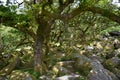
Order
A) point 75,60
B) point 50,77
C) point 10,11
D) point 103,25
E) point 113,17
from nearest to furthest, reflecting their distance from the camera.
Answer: point 113,17, point 10,11, point 50,77, point 75,60, point 103,25

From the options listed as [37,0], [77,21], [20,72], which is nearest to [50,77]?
[20,72]

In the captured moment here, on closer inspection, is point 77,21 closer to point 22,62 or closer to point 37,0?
point 22,62

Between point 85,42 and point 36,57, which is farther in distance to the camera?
point 85,42

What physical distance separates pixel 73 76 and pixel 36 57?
3262 mm

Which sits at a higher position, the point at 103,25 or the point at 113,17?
the point at 113,17

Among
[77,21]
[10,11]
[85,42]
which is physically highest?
[10,11]

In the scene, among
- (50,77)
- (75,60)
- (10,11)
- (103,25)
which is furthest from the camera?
(103,25)

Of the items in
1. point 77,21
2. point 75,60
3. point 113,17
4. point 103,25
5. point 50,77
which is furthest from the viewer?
point 103,25

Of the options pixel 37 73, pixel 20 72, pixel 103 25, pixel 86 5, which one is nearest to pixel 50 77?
pixel 37 73

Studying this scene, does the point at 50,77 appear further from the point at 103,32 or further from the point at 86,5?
the point at 103,32

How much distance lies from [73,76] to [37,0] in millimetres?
6526

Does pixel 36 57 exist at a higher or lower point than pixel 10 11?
lower

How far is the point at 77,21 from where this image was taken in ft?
110

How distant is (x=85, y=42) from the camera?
3475 cm
